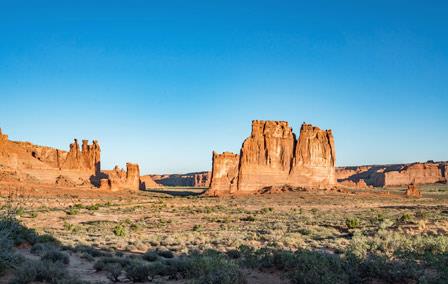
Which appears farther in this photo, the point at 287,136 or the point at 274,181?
the point at 287,136

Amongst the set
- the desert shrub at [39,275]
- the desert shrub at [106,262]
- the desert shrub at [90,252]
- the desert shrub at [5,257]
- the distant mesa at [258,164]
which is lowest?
the desert shrub at [90,252]

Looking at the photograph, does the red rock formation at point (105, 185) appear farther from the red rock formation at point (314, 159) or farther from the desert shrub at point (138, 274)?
the desert shrub at point (138, 274)

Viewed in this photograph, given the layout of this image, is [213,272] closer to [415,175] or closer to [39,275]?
[39,275]

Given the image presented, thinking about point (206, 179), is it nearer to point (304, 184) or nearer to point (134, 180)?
point (134, 180)

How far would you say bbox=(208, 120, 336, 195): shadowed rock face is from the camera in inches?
3031

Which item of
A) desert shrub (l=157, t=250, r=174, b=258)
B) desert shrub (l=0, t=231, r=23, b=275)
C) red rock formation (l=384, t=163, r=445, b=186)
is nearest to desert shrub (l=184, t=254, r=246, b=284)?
desert shrub (l=0, t=231, r=23, b=275)

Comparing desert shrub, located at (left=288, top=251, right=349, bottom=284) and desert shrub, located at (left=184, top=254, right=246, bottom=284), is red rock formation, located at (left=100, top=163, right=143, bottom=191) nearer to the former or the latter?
desert shrub, located at (left=184, top=254, right=246, bottom=284)

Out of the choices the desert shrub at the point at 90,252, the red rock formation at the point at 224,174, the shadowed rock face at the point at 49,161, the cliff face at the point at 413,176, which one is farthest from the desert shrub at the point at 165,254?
the cliff face at the point at 413,176

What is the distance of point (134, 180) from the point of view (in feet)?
330

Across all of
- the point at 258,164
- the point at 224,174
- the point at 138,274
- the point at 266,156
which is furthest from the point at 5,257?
the point at 224,174

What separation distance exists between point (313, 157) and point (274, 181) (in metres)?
9.55

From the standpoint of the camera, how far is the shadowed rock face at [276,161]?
77000 mm

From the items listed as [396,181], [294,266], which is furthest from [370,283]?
[396,181]

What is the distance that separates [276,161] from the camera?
79375 mm
